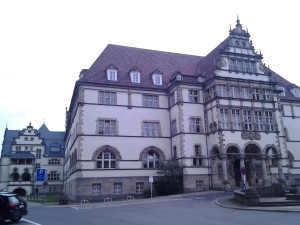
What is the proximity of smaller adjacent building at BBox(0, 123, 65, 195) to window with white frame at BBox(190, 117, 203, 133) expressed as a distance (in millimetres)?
43175

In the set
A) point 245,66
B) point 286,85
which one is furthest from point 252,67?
point 286,85

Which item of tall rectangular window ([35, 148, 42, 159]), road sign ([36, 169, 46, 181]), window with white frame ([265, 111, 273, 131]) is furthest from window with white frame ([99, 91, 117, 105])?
tall rectangular window ([35, 148, 42, 159])

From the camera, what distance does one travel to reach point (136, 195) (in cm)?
3481

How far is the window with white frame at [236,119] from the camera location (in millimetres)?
36250

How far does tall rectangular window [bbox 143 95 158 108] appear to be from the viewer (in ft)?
128

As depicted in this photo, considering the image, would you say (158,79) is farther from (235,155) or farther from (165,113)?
(235,155)

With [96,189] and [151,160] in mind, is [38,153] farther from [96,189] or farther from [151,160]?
[151,160]

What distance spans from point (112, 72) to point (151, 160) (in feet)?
40.4

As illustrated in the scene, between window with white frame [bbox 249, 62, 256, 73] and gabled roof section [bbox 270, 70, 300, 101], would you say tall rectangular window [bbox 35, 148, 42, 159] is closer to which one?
window with white frame [bbox 249, 62, 256, 73]

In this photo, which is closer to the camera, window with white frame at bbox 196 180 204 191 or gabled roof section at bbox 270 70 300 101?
window with white frame at bbox 196 180 204 191

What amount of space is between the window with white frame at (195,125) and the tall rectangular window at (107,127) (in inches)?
379

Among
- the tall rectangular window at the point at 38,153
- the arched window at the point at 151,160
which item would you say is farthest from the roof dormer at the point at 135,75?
the tall rectangular window at the point at 38,153

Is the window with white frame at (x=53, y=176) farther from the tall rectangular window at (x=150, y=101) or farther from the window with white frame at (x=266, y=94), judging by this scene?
the window with white frame at (x=266, y=94)

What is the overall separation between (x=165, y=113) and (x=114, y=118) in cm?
722
